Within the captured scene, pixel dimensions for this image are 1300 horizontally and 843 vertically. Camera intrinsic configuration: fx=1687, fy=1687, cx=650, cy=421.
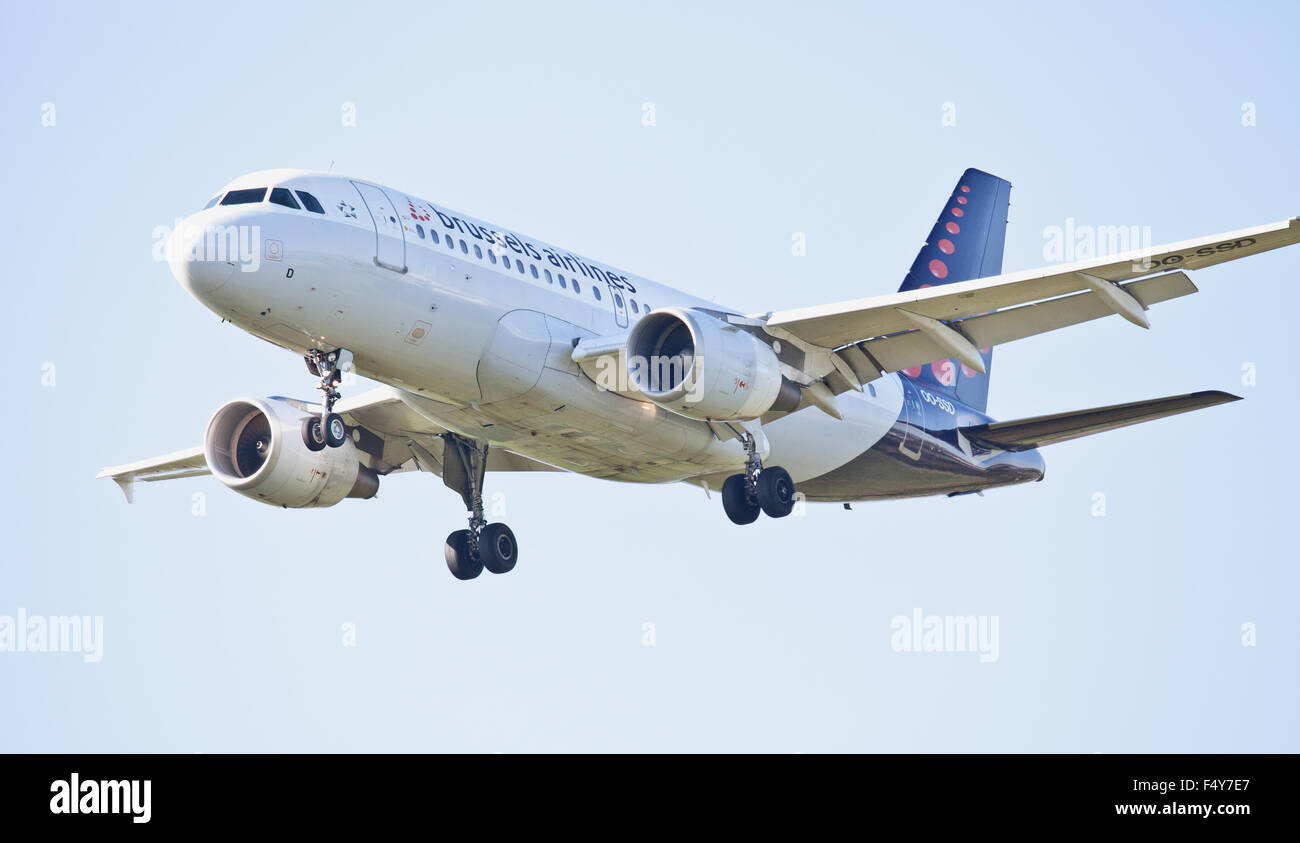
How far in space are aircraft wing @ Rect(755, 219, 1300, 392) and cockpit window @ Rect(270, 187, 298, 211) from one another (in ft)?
25.6

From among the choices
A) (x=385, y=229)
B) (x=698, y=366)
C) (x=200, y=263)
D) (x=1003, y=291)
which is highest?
(x=385, y=229)

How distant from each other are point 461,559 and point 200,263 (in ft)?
31.9

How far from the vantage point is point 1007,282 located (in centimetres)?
2541

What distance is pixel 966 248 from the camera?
39031 millimetres

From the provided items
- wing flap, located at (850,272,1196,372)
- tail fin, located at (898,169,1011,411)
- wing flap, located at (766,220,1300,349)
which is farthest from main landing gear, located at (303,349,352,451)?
tail fin, located at (898,169,1011,411)

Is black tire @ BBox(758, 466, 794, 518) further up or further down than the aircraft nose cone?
further down

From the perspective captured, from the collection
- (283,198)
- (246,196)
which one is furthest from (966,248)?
(246,196)

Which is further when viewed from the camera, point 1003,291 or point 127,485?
point 127,485

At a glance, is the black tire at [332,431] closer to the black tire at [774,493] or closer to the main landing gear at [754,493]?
the main landing gear at [754,493]

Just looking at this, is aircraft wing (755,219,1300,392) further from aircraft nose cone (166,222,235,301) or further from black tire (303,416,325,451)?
aircraft nose cone (166,222,235,301)

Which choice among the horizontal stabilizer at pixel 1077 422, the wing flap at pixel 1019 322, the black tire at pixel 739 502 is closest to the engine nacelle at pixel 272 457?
Answer: the black tire at pixel 739 502

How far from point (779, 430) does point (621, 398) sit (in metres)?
4.34

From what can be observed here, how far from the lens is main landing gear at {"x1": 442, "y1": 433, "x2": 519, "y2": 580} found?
31.5 m

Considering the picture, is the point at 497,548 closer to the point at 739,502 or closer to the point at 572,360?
the point at 739,502
